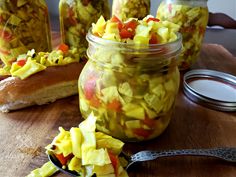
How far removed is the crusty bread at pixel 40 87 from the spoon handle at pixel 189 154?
326 mm

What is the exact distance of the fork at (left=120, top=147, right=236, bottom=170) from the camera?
51cm

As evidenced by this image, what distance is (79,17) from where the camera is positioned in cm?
89

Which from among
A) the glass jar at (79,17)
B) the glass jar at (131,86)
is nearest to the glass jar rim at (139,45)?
the glass jar at (131,86)

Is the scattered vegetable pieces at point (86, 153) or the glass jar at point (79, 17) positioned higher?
the glass jar at point (79, 17)

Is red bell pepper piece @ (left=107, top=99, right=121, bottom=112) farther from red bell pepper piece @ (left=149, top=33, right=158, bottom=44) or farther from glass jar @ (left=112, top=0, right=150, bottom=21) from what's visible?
glass jar @ (left=112, top=0, right=150, bottom=21)

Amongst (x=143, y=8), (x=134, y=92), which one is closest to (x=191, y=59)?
(x=143, y=8)

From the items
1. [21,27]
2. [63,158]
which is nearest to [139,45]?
[63,158]

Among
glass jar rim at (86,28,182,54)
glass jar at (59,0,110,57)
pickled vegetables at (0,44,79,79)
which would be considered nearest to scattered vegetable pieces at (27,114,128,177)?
glass jar rim at (86,28,182,54)

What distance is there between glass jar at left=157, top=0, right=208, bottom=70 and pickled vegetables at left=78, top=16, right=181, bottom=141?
33 centimetres

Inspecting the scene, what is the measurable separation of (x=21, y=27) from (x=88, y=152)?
53 centimetres

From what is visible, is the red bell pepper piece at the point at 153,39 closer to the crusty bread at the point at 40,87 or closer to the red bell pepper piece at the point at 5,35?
the crusty bread at the point at 40,87

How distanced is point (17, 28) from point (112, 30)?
43cm

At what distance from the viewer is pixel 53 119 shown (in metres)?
0.66

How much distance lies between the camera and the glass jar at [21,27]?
2.65 feet
